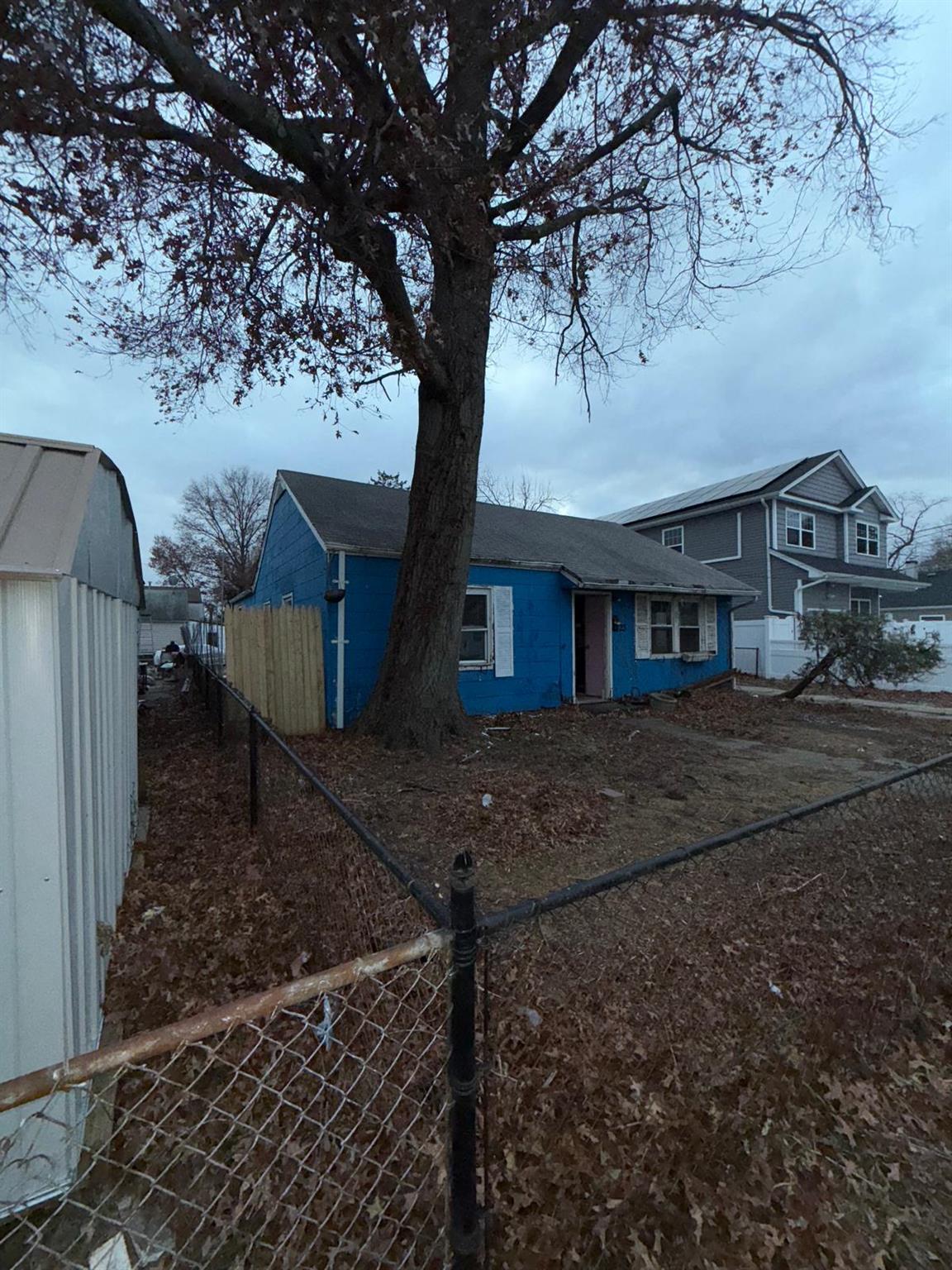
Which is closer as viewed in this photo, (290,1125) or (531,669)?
(290,1125)

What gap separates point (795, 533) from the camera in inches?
830

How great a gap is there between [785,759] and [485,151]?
8.12m

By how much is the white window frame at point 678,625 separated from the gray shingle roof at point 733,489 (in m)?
8.58

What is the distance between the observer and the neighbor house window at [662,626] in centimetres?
1320

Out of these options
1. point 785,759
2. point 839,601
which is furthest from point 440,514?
point 839,601

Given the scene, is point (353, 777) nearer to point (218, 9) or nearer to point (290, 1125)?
point (290, 1125)

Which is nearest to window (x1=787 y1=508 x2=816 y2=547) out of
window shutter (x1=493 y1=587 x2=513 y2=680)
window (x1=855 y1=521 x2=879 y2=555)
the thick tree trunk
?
window (x1=855 y1=521 x2=879 y2=555)

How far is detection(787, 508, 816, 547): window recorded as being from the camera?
20891 millimetres

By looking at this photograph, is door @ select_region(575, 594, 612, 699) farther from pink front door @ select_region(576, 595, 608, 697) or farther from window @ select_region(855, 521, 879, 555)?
window @ select_region(855, 521, 879, 555)

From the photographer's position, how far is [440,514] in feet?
25.8

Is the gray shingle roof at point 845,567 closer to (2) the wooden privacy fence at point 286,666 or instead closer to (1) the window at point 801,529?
(1) the window at point 801,529

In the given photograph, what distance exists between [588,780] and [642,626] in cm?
703

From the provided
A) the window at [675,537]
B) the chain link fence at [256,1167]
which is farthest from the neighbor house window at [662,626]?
the chain link fence at [256,1167]

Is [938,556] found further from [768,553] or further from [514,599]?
[514,599]
